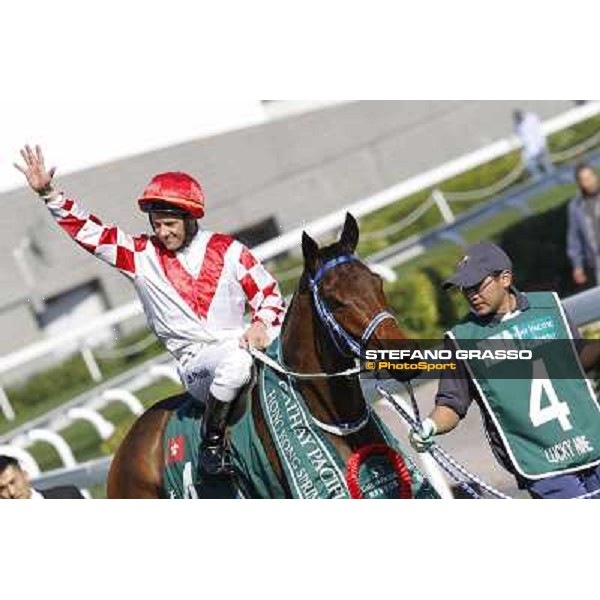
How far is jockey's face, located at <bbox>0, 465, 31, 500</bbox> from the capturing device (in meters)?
6.88

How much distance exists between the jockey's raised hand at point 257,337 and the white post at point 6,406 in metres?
1.81

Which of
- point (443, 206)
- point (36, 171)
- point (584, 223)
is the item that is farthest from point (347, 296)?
point (443, 206)

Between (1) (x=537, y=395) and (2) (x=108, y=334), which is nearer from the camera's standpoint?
(1) (x=537, y=395)

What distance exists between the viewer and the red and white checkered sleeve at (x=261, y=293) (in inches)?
241

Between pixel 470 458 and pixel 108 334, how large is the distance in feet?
6.15

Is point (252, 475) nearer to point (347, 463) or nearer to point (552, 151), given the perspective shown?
point (347, 463)

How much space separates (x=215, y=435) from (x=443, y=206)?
169 cm

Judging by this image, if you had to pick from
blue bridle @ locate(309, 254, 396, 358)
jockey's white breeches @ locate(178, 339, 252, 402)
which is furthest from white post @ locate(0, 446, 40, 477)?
blue bridle @ locate(309, 254, 396, 358)

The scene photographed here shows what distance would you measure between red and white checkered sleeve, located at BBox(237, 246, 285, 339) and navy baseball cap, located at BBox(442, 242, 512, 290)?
28.0 inches

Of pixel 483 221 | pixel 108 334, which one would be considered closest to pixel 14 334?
pixel 108 334

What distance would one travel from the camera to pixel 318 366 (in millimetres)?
5922

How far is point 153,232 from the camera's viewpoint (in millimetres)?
6312

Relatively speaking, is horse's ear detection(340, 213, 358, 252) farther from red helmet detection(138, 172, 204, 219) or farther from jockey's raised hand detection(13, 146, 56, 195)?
jockey's raised hand detection(13, 146, 56, 195)

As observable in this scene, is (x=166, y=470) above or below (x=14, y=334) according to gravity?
below
